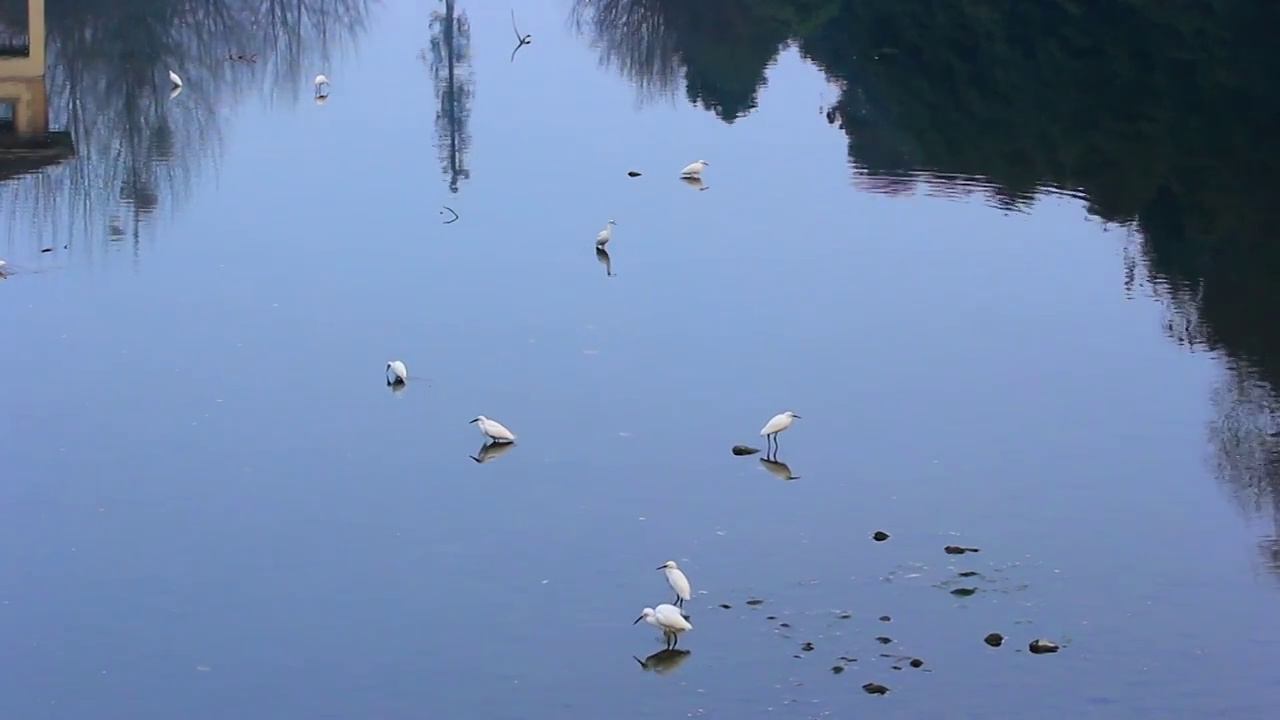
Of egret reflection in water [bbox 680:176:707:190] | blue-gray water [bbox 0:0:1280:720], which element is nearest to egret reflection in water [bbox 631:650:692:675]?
blue-gray water [bbox 0:0:1280:720]

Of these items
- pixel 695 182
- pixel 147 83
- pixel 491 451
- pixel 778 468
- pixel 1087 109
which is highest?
pixel 147 83

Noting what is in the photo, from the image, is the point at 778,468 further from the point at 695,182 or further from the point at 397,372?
the point at 695,182

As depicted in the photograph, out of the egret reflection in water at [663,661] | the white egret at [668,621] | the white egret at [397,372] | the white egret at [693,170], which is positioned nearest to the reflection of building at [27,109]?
the white egret at [693,170]

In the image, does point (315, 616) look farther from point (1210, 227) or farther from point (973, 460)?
point (1210, 227)

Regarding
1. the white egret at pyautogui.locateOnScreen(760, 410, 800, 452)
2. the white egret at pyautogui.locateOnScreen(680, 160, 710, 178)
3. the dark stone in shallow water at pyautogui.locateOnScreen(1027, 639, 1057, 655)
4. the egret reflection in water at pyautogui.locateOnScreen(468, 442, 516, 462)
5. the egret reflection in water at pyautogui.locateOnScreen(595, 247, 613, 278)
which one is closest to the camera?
the dark stone in shallow water at pyautogui.locateOnScreen(1027, 639, 1057, 655)

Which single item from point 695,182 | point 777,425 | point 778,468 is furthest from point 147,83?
point 778,468

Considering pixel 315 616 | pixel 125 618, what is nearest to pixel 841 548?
pixel 315 616

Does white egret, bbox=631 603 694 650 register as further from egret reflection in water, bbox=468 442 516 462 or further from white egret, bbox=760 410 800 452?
egret reflection in water, bbox=468 442 516 462
